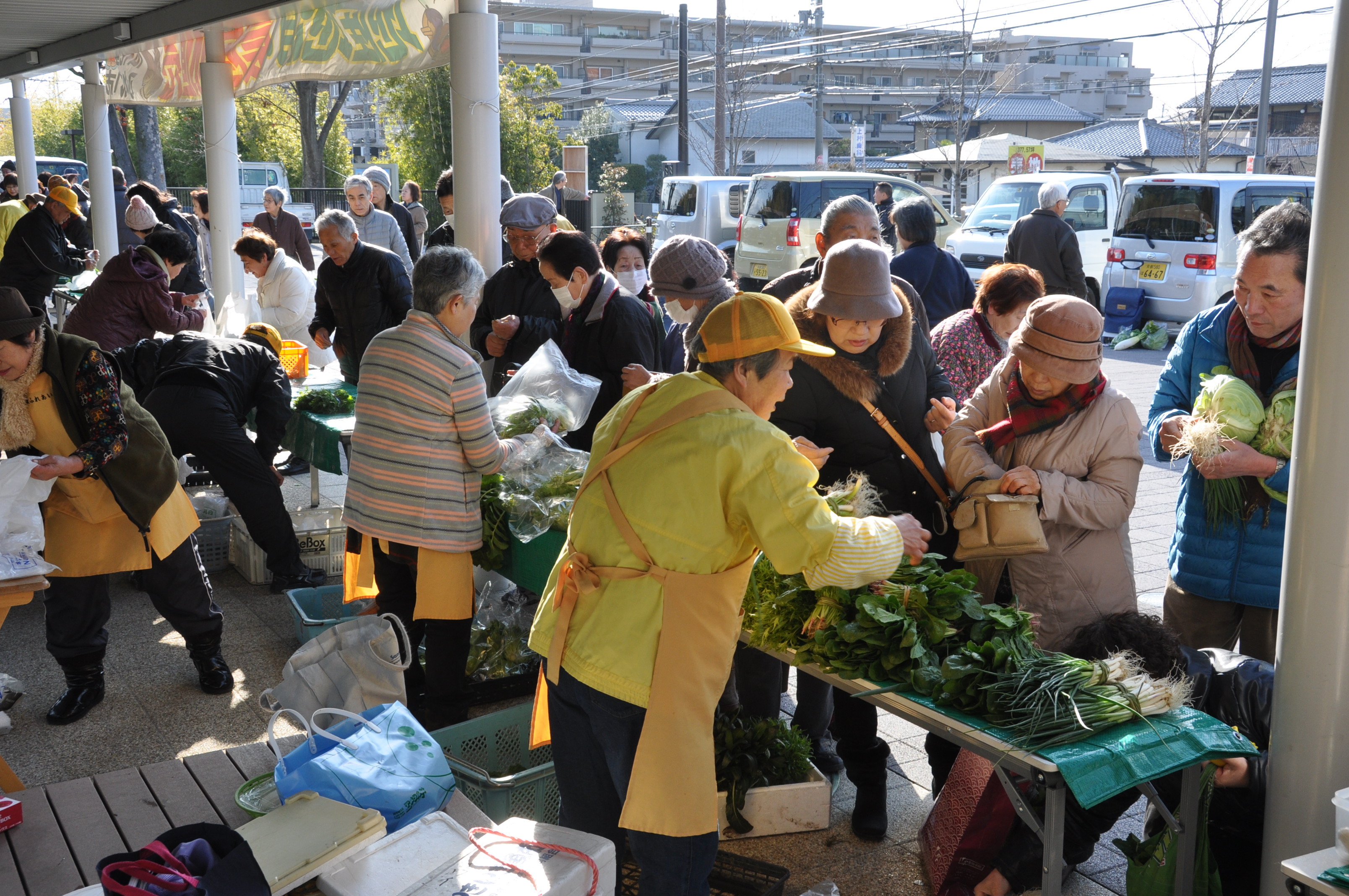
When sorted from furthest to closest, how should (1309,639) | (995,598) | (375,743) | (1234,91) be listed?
(1234,91)
(995,598)
(375,743)
(1309,639)

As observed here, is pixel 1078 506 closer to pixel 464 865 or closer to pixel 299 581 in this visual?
pixel 464 865

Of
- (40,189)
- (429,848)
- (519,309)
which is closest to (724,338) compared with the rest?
(429,848)

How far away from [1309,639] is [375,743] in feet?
6.71

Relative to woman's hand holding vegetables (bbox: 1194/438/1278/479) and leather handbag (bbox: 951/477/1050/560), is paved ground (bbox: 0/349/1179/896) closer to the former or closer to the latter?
leather handbag (bbox: 951/477/1050/560)

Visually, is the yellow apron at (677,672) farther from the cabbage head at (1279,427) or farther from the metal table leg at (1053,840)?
the cabbage head at (1279,427)

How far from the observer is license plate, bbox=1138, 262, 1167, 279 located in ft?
42.4

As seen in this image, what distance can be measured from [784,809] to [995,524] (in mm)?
1118

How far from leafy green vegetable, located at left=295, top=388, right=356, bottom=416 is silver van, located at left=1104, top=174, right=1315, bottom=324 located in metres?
10.2

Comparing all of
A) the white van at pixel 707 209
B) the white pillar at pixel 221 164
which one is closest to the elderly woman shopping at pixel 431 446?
the white pillar at pixel 221 164

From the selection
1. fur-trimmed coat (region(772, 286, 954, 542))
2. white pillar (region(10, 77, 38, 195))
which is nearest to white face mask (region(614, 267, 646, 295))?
fur-trimmed coat (region(772, 286, 954, 542))

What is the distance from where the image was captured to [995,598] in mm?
3395

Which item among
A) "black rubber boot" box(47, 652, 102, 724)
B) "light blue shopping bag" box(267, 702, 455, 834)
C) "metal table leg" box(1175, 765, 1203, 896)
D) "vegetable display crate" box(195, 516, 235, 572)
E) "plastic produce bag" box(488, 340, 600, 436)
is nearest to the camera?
"light blue shopping bag" box(267, 702, 455, 834)

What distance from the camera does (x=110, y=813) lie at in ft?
8.64

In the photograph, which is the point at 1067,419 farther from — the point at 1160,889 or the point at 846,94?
the point at 846,94
